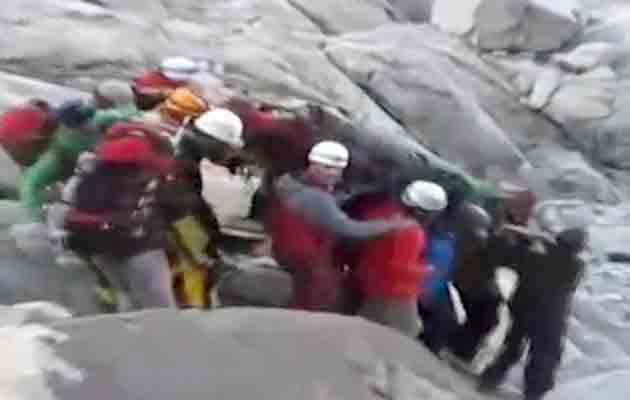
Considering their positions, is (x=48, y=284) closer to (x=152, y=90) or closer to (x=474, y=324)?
(x=152, y=90)

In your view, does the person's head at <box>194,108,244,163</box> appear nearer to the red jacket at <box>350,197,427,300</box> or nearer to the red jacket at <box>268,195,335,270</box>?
the red jacket at <box>268,195,335,270</box>

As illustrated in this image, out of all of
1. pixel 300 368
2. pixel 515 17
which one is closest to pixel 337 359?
pixel 300 368

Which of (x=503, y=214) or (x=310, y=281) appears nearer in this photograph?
(x=310, y=281)

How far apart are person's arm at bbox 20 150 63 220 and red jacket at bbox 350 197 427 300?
1.60 meters

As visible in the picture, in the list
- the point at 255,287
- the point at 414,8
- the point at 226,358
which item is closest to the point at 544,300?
the point at 255,287

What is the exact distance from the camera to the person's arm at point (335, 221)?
661 cm

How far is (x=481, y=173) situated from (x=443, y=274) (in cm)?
524

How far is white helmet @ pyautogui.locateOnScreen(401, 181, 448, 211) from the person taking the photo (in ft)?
22.7

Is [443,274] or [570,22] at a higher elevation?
[443,274]

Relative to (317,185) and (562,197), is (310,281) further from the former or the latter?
(562,197)

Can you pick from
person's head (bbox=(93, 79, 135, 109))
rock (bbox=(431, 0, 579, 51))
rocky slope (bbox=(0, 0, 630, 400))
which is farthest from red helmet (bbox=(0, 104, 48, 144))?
rock (bbox=(431, 0, 579, 51))

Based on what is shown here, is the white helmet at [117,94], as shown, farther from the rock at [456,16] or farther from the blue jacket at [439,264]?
the rock at [456,16]

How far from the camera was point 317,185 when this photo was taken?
678 centimetres

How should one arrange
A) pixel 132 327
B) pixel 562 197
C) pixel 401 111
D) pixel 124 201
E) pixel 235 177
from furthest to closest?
pixel 401 111 → pixel 562 197 → pixel 235 177 → pixel 124 201 → pixel 132 327
